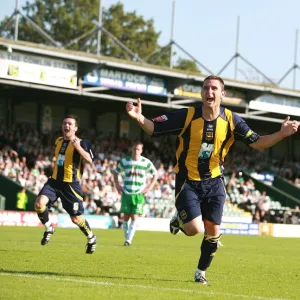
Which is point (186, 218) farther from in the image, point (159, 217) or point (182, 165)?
point (159, 217)

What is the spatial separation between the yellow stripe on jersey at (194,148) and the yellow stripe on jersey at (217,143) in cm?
19

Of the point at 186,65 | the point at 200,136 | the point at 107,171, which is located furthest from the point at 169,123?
the point at 186,65

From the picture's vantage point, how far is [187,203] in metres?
9.86

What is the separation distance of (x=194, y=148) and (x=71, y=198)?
4.68 metres

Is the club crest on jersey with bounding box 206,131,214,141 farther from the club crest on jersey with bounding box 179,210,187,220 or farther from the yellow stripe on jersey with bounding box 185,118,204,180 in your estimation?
the club crest on jersey with bounding box 179,210,187,220

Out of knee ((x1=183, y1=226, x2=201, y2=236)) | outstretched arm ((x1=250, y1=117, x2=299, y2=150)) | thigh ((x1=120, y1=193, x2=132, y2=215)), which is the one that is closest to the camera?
outstretched arm ((x1=250, y1=117, x2=299, y2=150))

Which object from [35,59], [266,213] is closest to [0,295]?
[35,59]

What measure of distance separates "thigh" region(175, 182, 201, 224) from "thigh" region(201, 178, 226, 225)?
0.46 feet

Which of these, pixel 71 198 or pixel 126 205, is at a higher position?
pixel 71 198

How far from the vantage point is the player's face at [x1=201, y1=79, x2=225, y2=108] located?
9734mm

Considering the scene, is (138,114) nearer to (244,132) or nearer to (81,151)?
(244,132)

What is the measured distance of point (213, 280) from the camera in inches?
417

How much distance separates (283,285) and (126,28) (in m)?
73.0

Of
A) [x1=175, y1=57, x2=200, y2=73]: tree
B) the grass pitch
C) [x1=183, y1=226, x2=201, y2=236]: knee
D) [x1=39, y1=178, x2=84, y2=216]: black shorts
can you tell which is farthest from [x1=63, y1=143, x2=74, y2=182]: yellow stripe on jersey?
Result: [x1=175, y1=57, x2=200, y2=73]: tree
